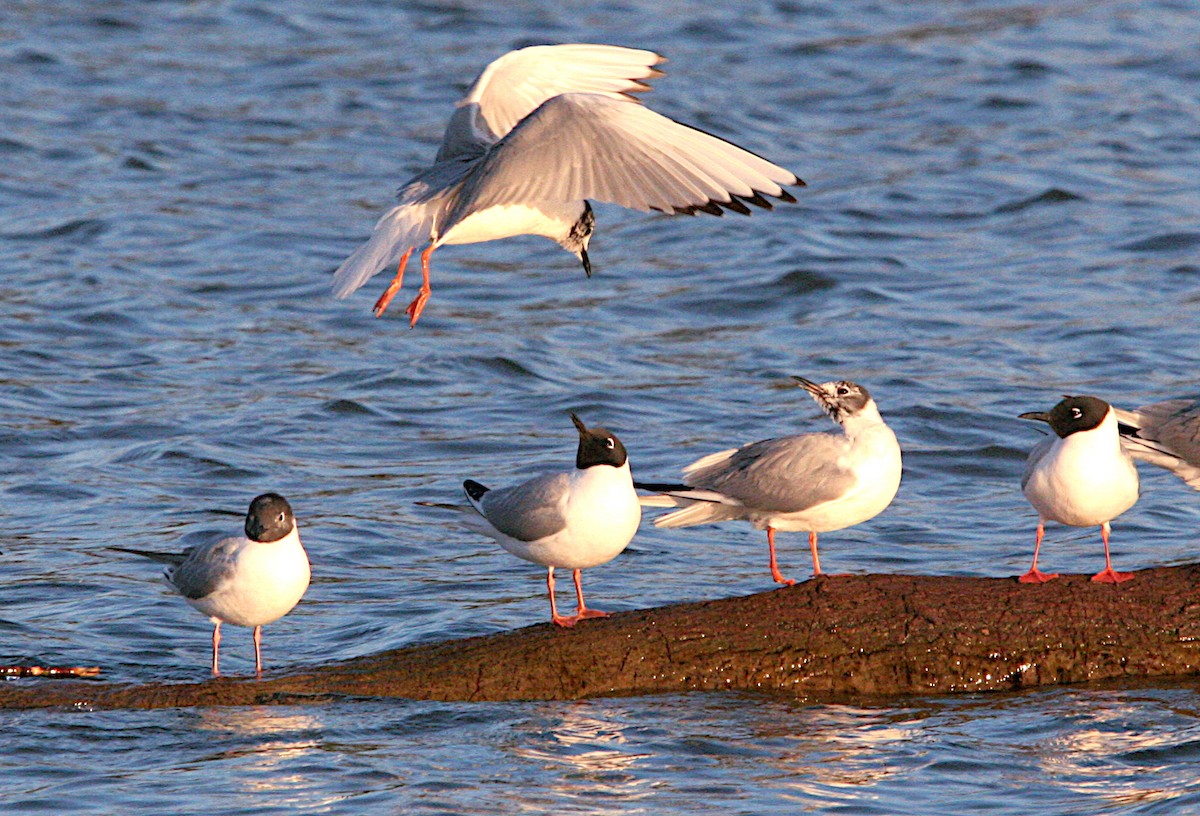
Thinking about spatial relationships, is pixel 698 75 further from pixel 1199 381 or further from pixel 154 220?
pixel 1199 381

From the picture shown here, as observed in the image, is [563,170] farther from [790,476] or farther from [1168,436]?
[1168,436]

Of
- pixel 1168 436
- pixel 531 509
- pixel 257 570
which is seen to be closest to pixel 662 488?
pixel 531 509

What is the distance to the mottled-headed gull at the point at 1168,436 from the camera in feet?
27.6

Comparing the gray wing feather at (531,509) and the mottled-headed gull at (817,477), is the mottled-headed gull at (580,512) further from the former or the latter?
the mottled-headed gull at (817,477)

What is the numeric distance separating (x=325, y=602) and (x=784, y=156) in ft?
36.6

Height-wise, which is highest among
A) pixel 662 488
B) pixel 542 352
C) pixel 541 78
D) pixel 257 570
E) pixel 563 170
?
pixel 541 78

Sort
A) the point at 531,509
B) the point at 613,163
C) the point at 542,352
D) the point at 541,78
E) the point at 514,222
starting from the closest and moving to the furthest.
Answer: the point at 531,509
the point at 613,163
the point at 514,222
the point at 541,78
the point at 542,352

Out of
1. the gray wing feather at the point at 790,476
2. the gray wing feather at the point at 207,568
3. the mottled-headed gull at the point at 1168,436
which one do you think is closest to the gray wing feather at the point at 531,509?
the gray wing feather at the point at 790,476

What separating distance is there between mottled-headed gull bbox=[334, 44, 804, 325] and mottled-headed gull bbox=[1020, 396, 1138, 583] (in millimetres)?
1577

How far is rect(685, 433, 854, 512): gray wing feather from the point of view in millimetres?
7852

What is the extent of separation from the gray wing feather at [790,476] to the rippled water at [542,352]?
87cm

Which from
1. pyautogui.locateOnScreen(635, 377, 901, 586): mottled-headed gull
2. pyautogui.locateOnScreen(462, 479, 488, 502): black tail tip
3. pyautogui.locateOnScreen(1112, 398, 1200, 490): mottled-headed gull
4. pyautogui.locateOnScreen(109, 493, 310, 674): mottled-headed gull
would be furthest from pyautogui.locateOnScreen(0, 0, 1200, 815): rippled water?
pyautogui.locateOnScreen(1112, 398, 1200, 490): mottled-headed gull

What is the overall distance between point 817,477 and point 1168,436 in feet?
5.85

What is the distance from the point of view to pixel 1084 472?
771 cm
